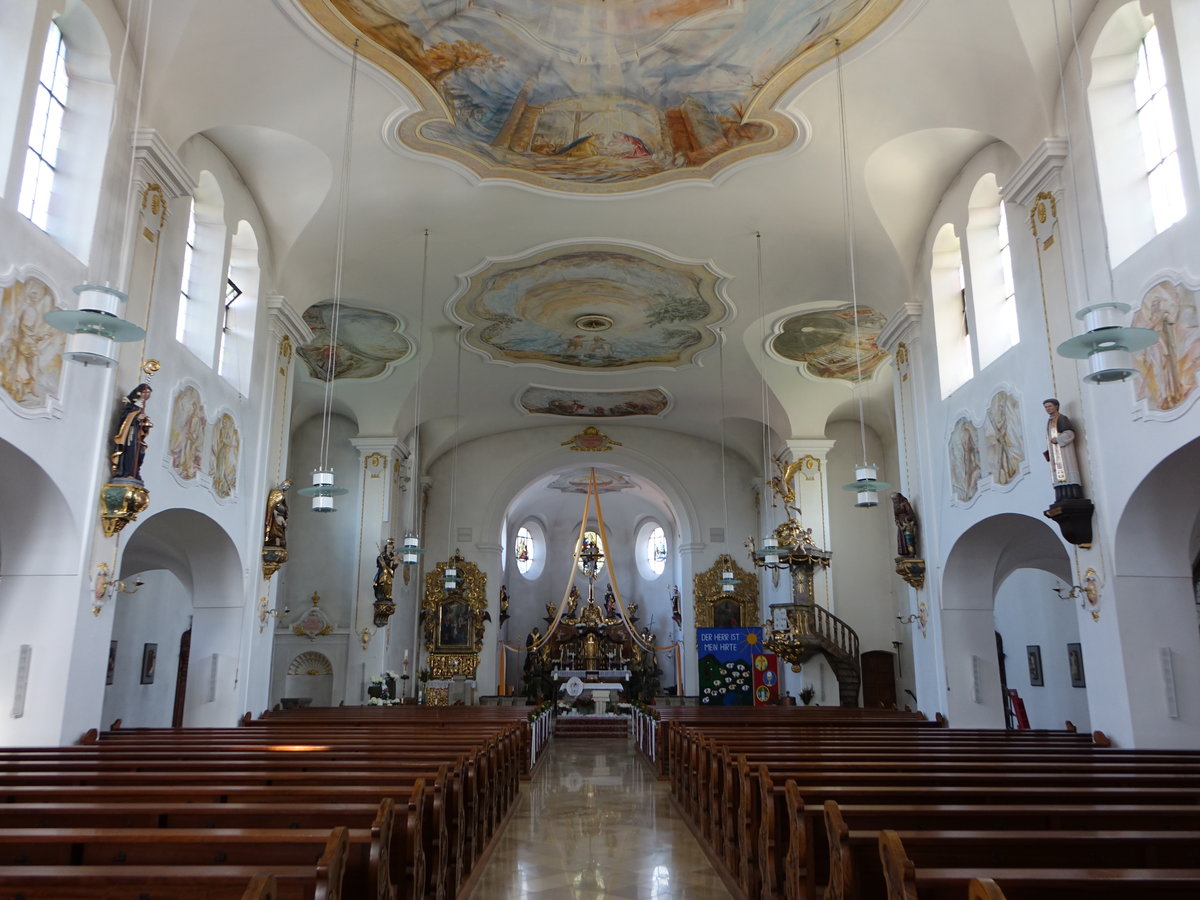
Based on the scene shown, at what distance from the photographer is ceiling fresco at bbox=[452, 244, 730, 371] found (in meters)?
14.4

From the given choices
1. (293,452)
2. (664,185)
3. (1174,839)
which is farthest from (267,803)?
(293,452)

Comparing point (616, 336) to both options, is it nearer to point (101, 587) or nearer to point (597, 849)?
point (101, 587)

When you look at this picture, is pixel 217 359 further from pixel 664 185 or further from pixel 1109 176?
pixel 1109 176

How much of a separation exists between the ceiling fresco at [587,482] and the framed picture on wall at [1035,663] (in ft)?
48.0

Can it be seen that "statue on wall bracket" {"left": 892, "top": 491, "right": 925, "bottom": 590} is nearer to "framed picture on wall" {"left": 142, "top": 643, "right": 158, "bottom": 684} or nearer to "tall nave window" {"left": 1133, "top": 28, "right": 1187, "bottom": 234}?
"tall nave window" {"left": 1133, "top": 28, "right": 1187, "bottom": 234}

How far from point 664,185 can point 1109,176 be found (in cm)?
552

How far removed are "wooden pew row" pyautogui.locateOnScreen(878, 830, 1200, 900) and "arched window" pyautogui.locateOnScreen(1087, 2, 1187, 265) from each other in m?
6.36

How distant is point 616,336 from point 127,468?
10801 mm

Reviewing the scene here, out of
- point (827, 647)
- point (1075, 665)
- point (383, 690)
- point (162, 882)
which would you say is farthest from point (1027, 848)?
point (383, 690)

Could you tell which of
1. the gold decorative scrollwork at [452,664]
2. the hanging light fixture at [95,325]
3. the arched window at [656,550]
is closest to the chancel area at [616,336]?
the hanging light fixture at [95,325]

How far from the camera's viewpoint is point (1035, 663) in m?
15.7

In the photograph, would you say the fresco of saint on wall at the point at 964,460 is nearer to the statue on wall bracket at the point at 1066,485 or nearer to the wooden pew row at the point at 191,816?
the statue on wall bracket at the point at 1066,485

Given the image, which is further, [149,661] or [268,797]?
[149,661]

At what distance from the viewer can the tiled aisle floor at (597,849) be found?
6.32 metres
